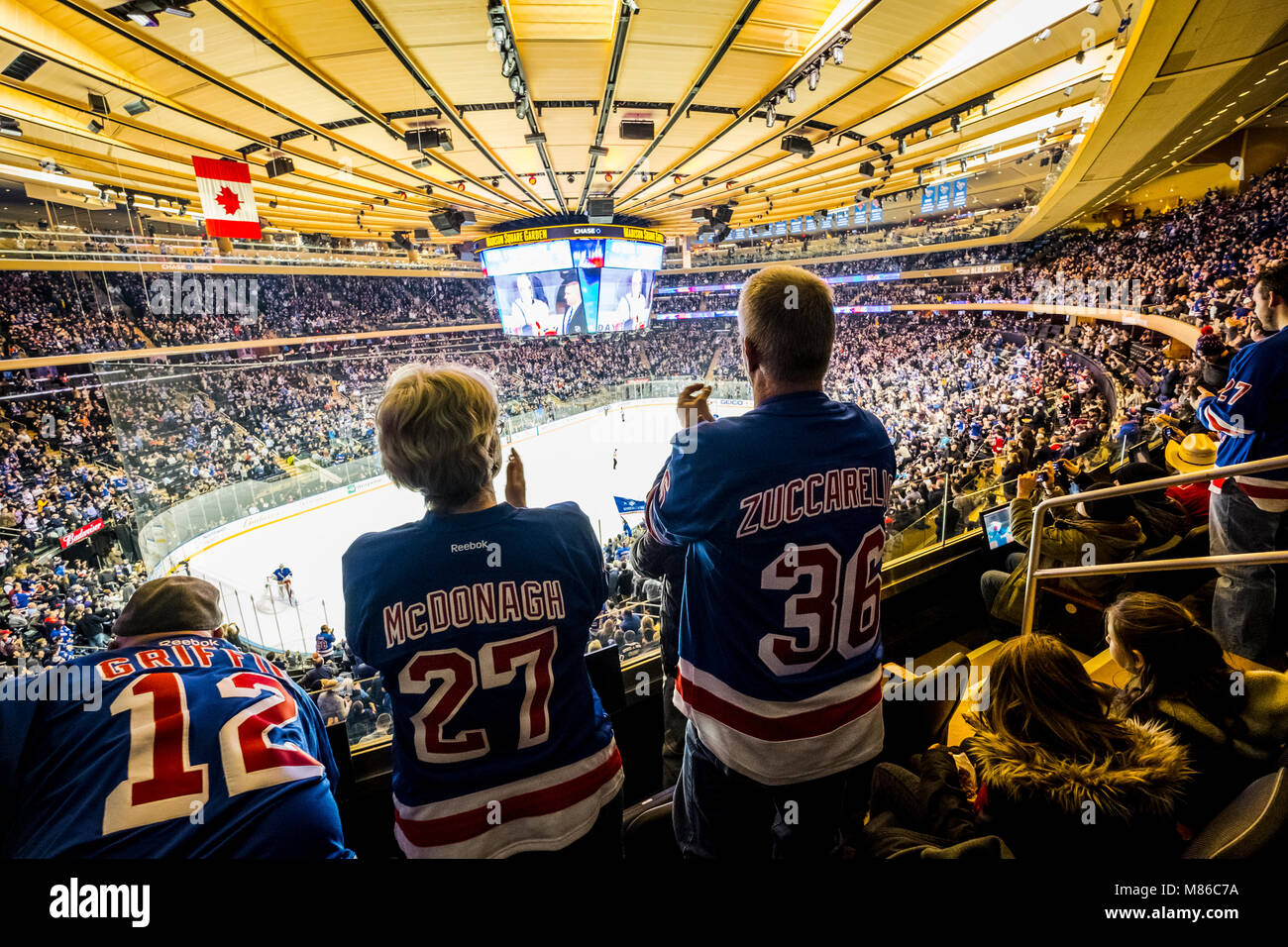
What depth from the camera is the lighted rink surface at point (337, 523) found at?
28.6 ft

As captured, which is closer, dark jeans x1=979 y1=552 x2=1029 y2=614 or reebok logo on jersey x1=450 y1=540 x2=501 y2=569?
reebok logo on jersey x1=450 y1=540 x2=501 y2=569

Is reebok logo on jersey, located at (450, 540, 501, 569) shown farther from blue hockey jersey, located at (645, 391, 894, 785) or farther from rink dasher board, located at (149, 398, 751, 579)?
rink dasher board, located at (149, 398, 751, 579)

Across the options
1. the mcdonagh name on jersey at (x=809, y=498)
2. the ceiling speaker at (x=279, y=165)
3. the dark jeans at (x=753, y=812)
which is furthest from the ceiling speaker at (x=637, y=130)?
the dark jeans at (x=753, y=812)

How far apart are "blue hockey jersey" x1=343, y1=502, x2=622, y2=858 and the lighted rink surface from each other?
448 centimetres

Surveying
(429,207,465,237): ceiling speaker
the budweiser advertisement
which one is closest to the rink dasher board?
the budweiser advertisement

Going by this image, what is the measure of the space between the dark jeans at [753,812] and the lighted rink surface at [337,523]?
4392 mm

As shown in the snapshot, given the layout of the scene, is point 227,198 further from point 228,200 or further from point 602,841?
point 602,841

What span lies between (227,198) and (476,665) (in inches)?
358

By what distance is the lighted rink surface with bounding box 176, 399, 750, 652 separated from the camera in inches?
343

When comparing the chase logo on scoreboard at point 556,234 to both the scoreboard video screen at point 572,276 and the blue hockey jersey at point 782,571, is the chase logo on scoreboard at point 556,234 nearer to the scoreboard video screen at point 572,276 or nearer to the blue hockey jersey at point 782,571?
the scoreboard video screen at point 572,276

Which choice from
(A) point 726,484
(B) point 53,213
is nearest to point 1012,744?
(A) point 726,484

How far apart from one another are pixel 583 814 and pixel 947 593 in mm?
2983

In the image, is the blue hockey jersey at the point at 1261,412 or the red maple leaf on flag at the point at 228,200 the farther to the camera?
the red maple leaf on flag at the point at 228,200

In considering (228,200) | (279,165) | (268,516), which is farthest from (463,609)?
(268,516)
